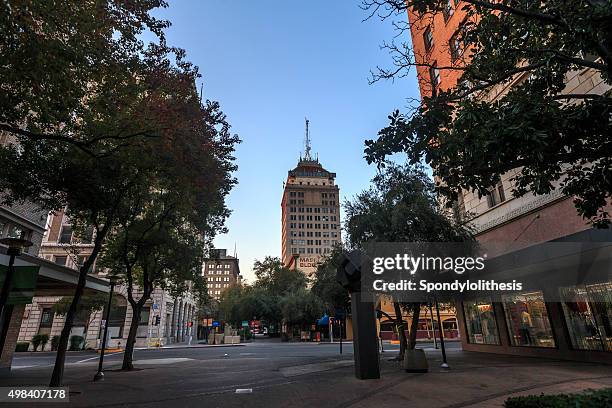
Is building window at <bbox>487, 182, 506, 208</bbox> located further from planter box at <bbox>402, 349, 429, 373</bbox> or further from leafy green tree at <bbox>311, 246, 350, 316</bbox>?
planter box at <bbox>402, 349, 429, 373</bbox>

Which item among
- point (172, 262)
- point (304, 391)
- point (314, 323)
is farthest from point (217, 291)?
point (304, 391)

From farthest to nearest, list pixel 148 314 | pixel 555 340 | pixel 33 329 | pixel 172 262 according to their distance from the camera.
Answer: pixel 148 314 → pixel 33 329 → pixel 172 262 → pixel 555 340

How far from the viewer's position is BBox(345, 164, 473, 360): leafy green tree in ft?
50.5

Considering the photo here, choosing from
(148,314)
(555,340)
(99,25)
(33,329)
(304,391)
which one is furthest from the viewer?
(148,314)

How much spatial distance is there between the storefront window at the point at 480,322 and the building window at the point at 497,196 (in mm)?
5987

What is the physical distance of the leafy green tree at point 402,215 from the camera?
15.4 meters

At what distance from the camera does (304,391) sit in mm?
9320

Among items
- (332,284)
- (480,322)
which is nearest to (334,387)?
(332,284)

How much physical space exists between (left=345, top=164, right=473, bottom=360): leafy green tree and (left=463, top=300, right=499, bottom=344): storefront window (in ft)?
22.5

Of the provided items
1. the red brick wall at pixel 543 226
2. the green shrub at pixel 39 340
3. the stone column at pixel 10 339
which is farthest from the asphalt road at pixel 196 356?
the red brick wall at pixel 543 226

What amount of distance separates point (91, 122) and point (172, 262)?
33.8 feet

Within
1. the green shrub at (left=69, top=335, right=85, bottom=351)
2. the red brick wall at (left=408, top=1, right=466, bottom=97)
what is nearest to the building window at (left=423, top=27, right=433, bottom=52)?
the red brick wall at (left=408, top=1, right=466, bottom=97)

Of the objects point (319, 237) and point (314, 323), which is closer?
point (314, 323)

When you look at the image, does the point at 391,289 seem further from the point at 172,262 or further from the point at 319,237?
the point at 319,237
